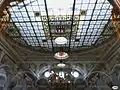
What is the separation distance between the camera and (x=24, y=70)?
2291cm

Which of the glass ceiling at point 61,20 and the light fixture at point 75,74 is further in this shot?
the light fixture at point 75,74

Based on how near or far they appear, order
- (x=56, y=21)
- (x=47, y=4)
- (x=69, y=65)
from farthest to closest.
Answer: (x=69, y=65) → (x=56, y=21) → (x=47, y=4)

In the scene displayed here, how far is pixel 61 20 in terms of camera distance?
18.5m

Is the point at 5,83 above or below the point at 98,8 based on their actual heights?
below

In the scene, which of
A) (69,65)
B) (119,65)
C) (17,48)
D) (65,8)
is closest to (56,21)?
(65,8)

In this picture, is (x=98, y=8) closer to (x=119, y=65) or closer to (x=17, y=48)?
(x=119, y=65)

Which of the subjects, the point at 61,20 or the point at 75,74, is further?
the point at 75,74

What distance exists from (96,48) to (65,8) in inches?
303

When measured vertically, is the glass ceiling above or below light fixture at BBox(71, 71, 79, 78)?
above

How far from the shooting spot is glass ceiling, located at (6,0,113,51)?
54.0 ft

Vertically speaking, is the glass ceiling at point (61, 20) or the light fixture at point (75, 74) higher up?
the glass ceiling at point (61, 20)

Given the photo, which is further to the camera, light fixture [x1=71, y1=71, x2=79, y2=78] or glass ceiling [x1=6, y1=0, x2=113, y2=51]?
light fixture [x1=71, y1=71, x2=79, y2=78]

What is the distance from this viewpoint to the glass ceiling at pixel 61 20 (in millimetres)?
16453

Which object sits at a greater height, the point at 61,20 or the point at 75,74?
the point at 61,20
